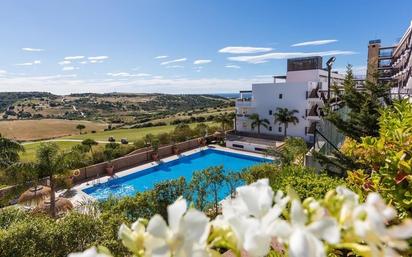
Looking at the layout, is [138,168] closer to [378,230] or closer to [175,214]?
[175,214]

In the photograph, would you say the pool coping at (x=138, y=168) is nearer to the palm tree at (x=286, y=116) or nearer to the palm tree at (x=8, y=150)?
the palm tree at (x=8, y=150)

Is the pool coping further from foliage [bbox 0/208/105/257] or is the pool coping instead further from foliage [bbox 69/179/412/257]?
foliage [bbox 69/179/412/257]

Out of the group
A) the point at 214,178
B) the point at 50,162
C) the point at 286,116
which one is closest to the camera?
the point at 214,178

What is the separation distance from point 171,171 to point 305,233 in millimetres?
21977

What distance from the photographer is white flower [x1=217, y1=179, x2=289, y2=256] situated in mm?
669

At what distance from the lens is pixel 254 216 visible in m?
0.77

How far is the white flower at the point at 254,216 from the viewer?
669mm

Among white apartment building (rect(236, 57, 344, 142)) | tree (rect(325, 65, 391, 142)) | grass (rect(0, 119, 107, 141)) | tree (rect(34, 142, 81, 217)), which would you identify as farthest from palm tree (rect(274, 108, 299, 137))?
grass (rect(0, 119, 107, 141))

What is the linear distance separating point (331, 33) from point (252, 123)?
1775 cm

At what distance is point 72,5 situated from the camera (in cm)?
2022

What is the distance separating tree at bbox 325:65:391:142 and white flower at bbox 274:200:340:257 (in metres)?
11.4

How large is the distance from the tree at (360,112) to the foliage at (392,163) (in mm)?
7323

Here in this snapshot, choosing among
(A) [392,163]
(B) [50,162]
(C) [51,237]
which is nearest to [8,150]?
(B) [50,162]

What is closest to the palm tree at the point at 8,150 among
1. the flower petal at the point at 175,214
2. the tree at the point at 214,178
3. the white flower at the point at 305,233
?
the tree at the point at 214,178
